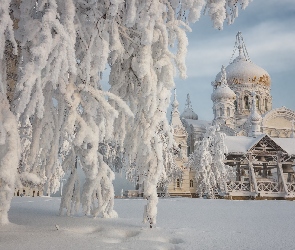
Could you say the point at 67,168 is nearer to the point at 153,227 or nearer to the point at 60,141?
the point at 60,141

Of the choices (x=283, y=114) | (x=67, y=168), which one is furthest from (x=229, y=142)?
(x=283, y=114)

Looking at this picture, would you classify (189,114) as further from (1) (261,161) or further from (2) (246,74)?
(1) (261,161)

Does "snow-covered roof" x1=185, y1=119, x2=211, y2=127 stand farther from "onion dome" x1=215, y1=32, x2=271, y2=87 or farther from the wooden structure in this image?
the wooden structure

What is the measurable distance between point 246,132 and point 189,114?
14361 millimetres

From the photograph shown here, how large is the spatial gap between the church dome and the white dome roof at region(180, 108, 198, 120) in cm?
683

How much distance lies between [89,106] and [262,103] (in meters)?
52.5

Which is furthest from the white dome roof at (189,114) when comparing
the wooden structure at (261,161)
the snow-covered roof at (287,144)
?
the wooden structure at (261,161)

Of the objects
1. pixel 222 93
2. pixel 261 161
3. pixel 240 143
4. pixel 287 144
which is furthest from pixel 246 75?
pixel 261 161

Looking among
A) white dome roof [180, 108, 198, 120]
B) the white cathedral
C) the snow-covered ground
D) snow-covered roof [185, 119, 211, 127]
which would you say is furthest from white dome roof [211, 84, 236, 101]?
the snow-covered ground

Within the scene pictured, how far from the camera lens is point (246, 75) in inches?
2215

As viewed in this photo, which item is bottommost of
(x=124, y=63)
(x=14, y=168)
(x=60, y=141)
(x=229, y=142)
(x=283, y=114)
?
(x=14, y=168)

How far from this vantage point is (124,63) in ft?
20.2

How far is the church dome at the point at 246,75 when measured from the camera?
2201 inches

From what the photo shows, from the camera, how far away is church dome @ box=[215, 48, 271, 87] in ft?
183
